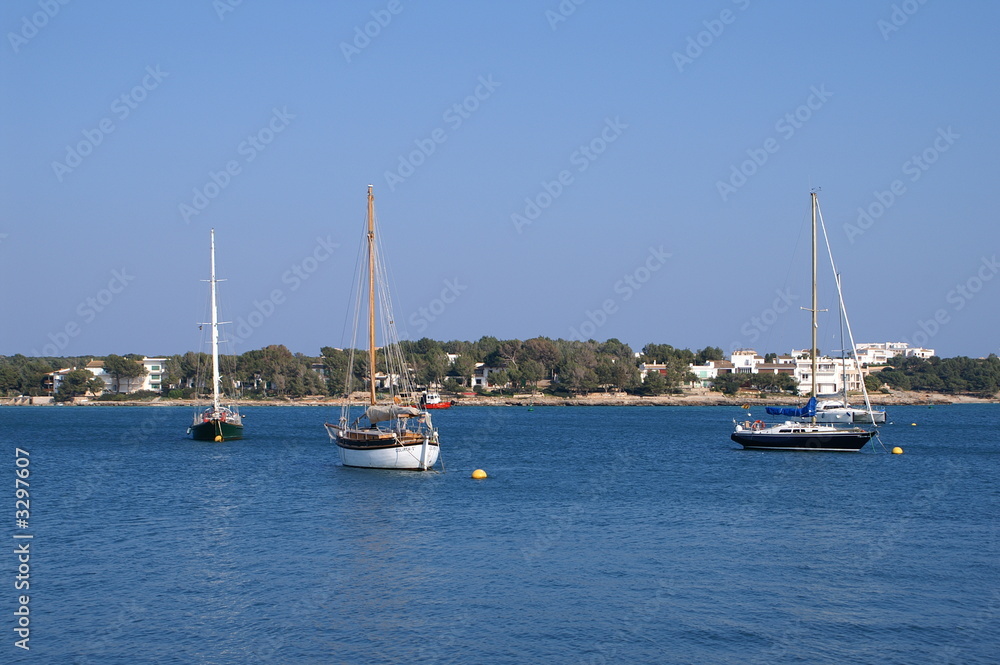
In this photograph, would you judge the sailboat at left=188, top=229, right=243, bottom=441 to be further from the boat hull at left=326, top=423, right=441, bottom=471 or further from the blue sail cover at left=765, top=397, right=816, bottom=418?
the blue sail cover at left=765, top=397, right=816, bottom=418

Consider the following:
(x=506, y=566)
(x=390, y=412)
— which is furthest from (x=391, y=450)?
(x=506, y=566)

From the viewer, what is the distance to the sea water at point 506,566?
2255cm

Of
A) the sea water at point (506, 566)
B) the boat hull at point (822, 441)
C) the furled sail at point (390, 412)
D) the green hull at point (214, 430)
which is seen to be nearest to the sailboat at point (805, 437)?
the boat hull at point (822, 441)

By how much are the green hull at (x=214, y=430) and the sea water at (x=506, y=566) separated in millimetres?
19690

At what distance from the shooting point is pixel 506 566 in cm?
3016

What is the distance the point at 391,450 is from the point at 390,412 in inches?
82.0

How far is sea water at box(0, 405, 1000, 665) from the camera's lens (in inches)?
888

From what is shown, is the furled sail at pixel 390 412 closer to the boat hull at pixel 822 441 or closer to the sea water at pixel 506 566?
the sea water at pixel 506 566

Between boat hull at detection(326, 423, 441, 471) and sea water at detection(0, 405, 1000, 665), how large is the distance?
2.81 ft

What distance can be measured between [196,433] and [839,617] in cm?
6561

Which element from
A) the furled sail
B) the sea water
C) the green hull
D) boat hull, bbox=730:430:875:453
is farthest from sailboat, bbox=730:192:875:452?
the green hull

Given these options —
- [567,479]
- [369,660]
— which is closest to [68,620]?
[369,660]

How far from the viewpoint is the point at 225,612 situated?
25016mm

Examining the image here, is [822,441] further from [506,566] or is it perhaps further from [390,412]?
[506,566]
